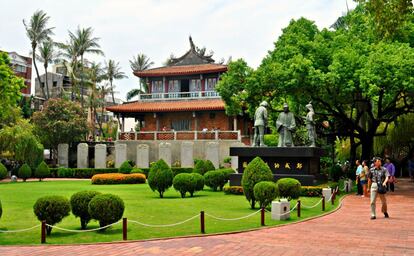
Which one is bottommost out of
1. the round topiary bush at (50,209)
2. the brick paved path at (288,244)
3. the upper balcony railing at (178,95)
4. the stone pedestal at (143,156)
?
the brick paved path at (288,244)

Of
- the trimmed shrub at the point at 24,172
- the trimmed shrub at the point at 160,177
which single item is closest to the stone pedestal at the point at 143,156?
the trimmed shrub at the point at 24,172

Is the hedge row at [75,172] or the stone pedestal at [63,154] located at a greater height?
the stone pedestal at [63,154]

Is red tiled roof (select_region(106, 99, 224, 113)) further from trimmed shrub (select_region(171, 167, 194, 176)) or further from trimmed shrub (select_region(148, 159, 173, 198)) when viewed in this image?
trimmed shrub (select_region(148, 159, 173, 198))

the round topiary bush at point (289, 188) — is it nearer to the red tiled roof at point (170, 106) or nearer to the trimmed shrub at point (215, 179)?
the trimmed shrub at point (215, 179)

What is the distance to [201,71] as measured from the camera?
43406 millimetres

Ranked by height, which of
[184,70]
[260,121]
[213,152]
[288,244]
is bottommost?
[288,244]

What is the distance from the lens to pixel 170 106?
137 feet

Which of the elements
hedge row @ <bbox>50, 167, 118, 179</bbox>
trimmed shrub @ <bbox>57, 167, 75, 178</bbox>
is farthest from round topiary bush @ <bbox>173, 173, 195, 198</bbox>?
trimmed shrub @ <bbox>57, 167, 75, 178</bbox>

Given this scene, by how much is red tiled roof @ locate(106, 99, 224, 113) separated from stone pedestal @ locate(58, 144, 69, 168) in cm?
525

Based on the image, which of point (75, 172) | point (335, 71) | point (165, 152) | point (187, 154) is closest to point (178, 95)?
point (165, 152)

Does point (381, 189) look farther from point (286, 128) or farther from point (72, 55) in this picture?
point (72, 55)

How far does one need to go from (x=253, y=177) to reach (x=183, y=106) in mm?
26225

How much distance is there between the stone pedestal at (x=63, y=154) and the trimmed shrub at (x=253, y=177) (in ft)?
91.4

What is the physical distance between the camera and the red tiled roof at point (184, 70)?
42969mm
